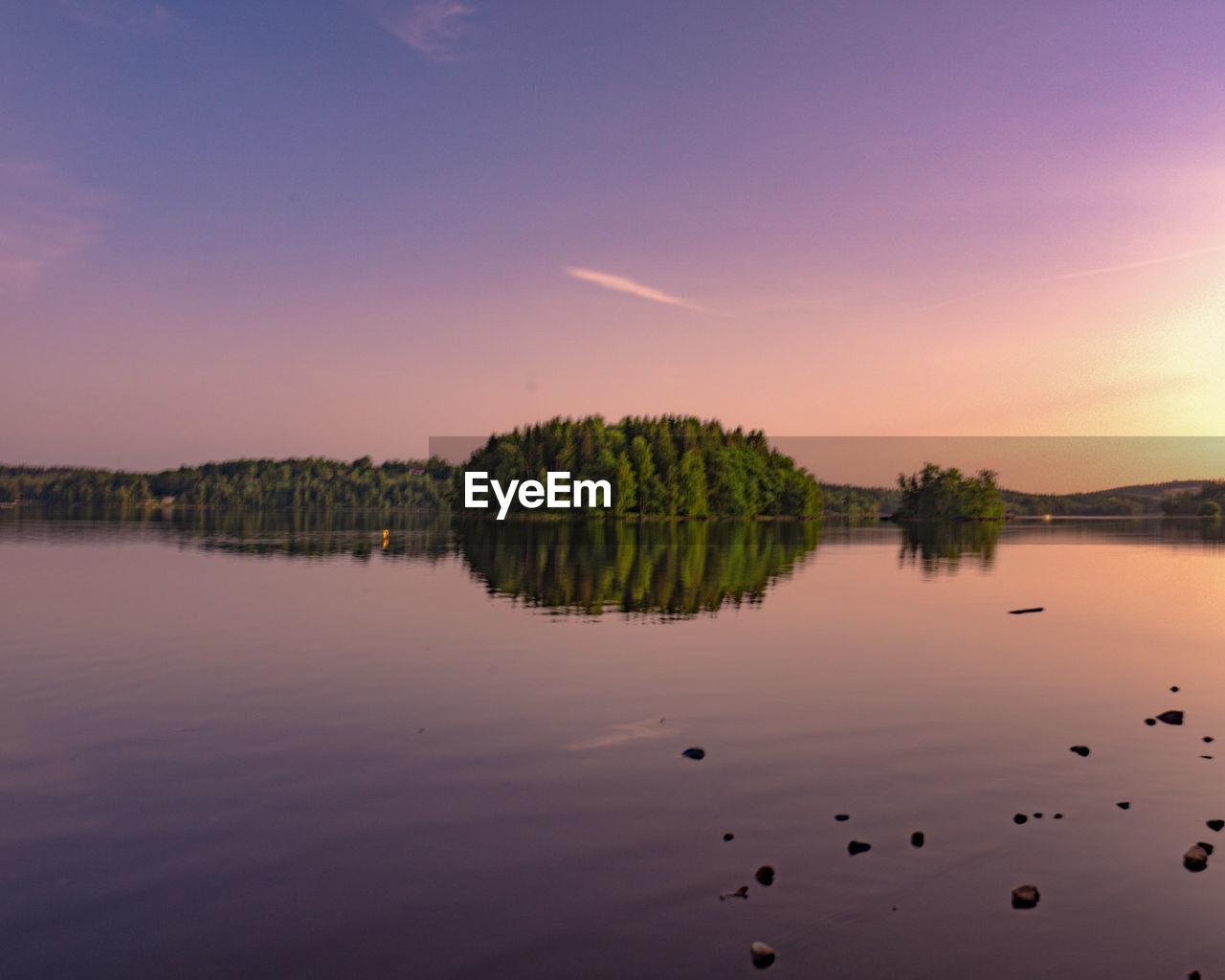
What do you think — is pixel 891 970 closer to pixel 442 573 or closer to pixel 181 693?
pixel 181 693

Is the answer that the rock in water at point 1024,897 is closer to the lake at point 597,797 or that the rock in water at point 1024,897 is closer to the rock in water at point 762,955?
the lake at point 597,797

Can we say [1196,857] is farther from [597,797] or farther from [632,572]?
[632,572]

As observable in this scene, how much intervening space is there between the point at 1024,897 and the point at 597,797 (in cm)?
742

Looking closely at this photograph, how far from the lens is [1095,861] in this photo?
43.7 ft

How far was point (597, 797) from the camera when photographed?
1606 centimetres

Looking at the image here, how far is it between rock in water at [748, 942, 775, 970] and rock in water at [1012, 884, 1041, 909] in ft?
13.0

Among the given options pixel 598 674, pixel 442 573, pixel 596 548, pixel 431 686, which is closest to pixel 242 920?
pixel 431 686

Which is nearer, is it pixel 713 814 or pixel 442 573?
pixel 713 814

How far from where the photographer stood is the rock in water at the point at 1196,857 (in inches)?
516

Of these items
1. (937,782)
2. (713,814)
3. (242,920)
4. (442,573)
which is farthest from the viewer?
(442,573)

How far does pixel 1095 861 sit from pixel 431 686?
18.2 metres

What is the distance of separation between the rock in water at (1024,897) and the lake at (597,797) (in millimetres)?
138

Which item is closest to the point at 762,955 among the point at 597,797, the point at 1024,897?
the point at 1024,897

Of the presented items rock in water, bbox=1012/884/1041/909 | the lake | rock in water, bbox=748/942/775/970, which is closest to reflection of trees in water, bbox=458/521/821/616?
the lake
